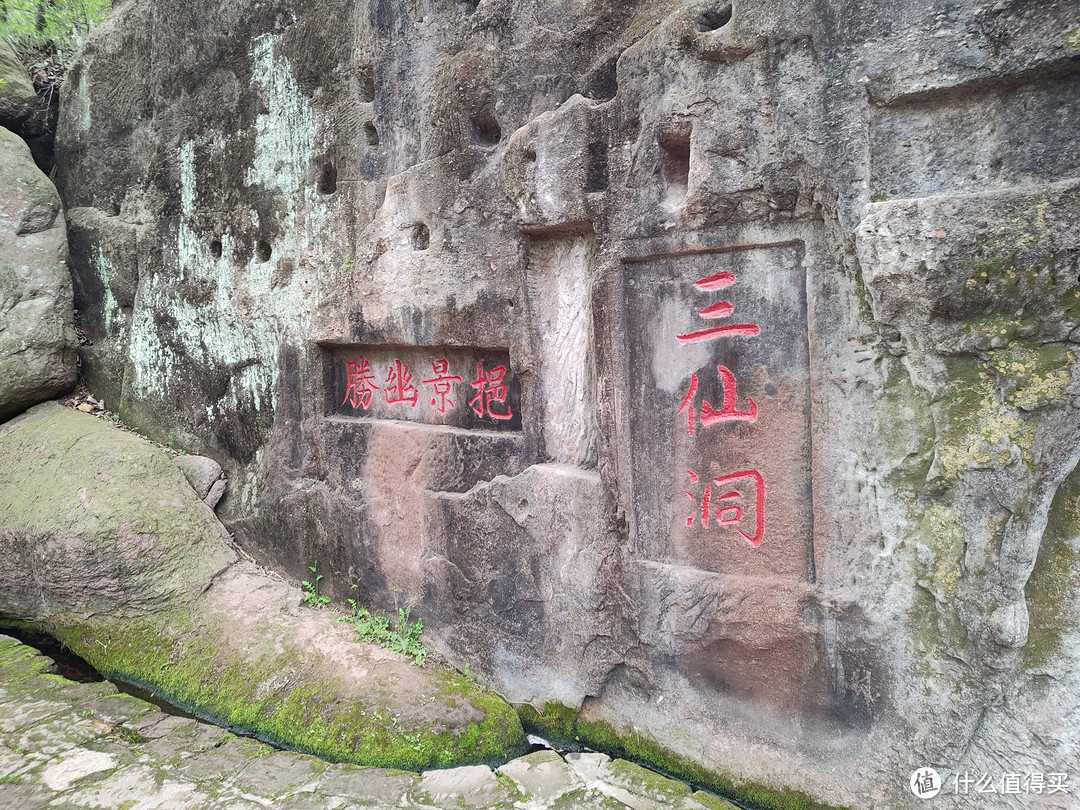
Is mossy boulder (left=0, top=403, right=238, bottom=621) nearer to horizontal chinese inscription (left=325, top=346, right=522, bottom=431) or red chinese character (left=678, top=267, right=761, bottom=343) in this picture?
horizontal chinese inscription (left=325, top=346, right=522, bottom=431)

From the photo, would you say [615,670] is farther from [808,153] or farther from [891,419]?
[808,153]

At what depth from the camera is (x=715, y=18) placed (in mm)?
2639

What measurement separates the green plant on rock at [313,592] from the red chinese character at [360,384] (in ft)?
3.44

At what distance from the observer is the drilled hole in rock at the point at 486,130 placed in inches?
136

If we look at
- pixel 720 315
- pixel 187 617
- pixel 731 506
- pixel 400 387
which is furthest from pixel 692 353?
pixel 187 617

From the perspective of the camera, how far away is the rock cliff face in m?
2.14

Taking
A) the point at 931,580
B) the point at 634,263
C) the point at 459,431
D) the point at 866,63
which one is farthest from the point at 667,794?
the point at 866,63

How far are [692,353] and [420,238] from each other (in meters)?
1.75

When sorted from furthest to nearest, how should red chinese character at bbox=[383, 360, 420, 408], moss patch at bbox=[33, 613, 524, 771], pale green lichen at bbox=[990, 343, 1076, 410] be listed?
red chinese character at bbox=[383, 360, 420, 408] → moss patch at bbox=[33, 613, 524, 771] → pale green lichen at bbox=[990, 343, 1076, 410]

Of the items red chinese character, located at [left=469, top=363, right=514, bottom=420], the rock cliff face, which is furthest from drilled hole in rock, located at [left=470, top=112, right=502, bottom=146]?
red chinese character, located at [left=469, top=363, right=514, bottom=420]

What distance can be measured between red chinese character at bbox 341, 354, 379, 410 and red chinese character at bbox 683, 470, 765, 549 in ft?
7.11

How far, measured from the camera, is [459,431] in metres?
3.66

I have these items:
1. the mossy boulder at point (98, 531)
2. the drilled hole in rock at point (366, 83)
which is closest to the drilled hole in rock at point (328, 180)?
the drilled hole in rock at point (366, 83)

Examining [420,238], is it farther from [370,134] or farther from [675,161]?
[675,161]
